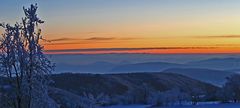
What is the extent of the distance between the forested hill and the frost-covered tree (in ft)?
292

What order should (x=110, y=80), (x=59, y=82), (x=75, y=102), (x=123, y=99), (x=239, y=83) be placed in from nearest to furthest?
(x=75, y=102)
(x=239, y=83)
(x=123, y=99)
(x=59, y=82)
(x=110, y=80)

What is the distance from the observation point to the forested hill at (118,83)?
4803 inches

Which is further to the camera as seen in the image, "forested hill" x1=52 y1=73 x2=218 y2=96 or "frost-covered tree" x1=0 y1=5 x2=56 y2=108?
"forested hill" x1=52 y1=73 x2=218 y2=96

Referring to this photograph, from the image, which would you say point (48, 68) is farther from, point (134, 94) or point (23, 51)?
point (134, 94)

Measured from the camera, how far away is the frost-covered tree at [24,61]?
49.1 feet

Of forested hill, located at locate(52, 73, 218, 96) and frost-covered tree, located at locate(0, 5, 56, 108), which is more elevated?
frost-covered tree, located at locate(0, 5, 56, 108)

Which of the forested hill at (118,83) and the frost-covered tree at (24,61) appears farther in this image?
the forested hill at (118,83)

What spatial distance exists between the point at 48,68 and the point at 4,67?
130cm

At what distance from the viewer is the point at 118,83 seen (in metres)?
140

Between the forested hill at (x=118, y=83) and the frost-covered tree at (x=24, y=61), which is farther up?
the frost-covered tree at (x=24, y=61)

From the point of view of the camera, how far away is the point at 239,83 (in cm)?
7875

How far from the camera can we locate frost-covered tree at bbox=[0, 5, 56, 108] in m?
15.0

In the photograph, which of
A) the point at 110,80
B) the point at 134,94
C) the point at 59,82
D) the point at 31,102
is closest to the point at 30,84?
the point at 31,102

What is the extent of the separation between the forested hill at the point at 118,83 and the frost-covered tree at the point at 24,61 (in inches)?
3510
